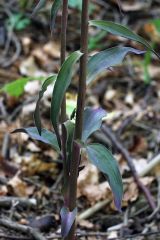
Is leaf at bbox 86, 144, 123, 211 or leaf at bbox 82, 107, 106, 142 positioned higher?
leaf at bbox 82, 107, 106, 142

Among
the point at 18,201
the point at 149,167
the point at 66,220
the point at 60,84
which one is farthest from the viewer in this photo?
the point at 149,167

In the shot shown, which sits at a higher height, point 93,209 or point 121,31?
point 121,31

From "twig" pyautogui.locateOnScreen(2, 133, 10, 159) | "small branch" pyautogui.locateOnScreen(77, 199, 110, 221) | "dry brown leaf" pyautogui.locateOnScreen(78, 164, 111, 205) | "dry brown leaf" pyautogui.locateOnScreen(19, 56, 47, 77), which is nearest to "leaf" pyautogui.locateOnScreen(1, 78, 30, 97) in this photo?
"twig" pyautogui.locateOnScreen(2, 133, 10, 159)

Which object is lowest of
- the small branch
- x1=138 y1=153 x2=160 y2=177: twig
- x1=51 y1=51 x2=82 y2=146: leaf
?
the small branch

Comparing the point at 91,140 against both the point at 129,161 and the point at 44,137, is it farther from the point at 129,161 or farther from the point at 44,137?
the point at 44,137

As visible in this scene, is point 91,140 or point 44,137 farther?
point 91,140

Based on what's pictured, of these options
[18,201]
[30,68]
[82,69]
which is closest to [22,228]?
[18,201]

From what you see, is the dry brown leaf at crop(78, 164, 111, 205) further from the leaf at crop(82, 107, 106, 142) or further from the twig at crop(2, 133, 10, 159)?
the leaf at crop(82, 107, 106, 142)
